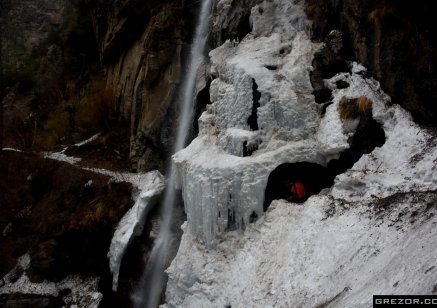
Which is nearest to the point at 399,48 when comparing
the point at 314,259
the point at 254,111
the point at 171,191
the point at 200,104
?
the point at 254,111

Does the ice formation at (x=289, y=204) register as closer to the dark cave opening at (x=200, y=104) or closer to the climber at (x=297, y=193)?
the climber at (x=297, y=193)

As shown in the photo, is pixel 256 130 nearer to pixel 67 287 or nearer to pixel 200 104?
pixel 200 104

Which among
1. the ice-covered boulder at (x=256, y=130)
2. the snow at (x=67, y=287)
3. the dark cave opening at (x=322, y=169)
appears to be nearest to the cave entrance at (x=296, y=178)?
the dark cave opening at (x=322, y=169)

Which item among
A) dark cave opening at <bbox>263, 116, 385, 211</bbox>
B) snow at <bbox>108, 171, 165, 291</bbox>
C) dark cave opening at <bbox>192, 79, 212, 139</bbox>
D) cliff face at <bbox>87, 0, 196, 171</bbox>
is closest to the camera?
dark cave opening at <bbox>263, 116, 385, 211</bbox>

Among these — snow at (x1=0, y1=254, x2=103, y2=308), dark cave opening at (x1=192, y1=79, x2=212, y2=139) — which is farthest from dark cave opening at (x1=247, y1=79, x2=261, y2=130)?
snow at (x1=0, y1=254, x2=103, y2=308)

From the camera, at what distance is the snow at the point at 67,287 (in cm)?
1514

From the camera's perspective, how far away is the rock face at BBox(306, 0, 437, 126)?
388 inches

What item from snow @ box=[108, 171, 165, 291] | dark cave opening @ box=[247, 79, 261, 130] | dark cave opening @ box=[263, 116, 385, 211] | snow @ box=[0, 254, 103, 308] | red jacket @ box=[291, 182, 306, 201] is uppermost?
dark cave opening @ box=[247, 79, 261, 130]

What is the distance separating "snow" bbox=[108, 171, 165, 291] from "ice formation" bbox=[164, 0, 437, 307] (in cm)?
308

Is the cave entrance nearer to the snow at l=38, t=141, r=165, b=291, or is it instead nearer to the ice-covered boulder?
the ice-covered boulder

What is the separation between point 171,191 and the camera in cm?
1598

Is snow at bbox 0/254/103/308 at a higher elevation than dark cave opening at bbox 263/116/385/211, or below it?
below

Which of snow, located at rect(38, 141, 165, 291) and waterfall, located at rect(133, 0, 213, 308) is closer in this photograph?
waterfall, located at rect(133, 0, 213, 308)

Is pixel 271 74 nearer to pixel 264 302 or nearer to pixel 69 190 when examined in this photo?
pixel 264 302
